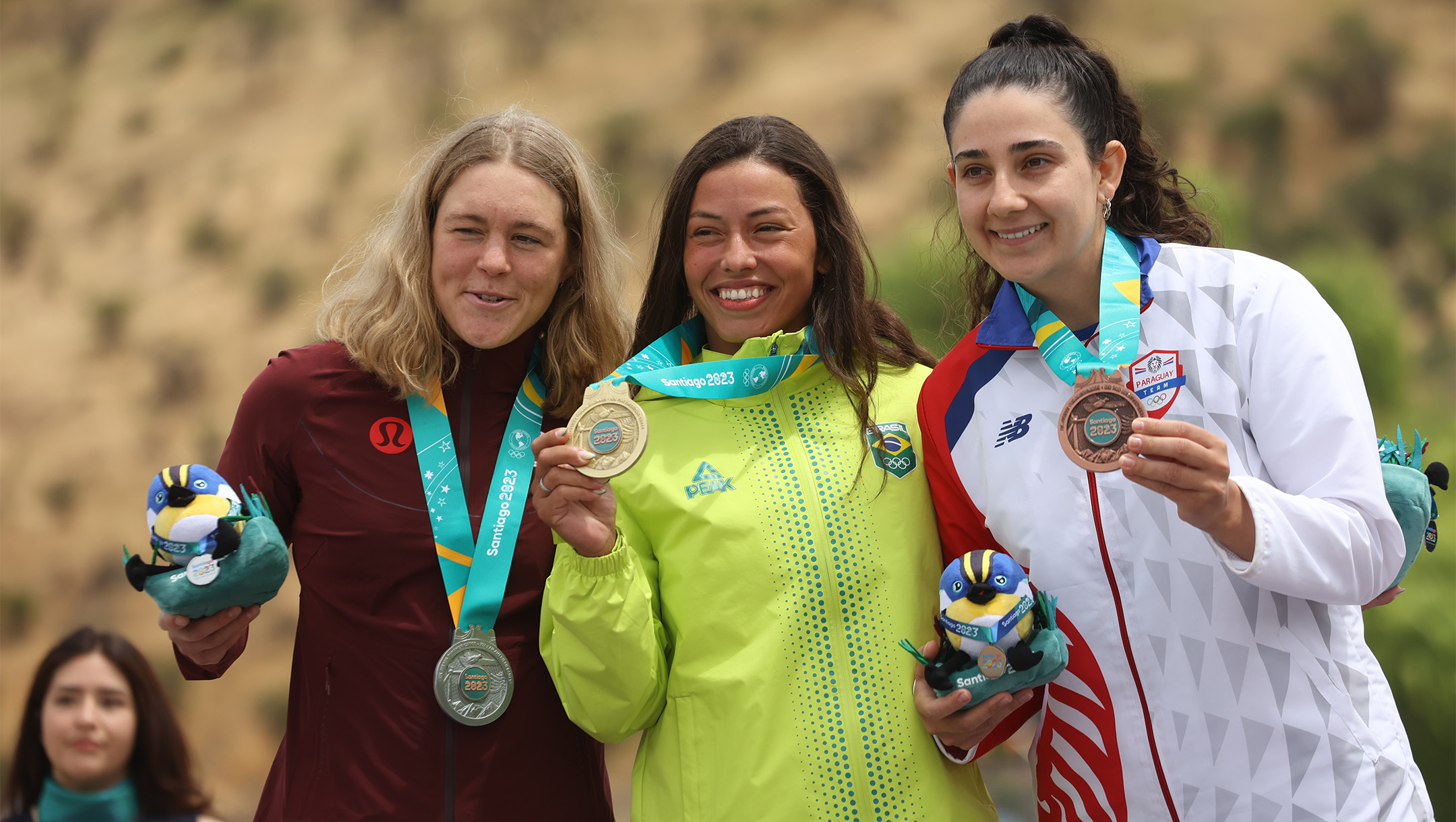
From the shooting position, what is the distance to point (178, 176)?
15531mm

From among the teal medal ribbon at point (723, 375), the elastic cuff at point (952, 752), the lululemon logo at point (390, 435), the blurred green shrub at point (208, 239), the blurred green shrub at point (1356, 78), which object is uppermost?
the blurred green shrub at point (1356, 78)

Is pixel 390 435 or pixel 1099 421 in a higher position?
pixel 390 435

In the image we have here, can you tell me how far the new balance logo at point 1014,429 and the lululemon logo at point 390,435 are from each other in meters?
1.33

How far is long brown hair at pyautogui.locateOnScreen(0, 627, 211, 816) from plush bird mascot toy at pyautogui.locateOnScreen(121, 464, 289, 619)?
5.12 feet

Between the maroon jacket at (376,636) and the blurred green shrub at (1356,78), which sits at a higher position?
the blurred green shrub at (1356,78)

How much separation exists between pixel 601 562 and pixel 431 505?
57 cm

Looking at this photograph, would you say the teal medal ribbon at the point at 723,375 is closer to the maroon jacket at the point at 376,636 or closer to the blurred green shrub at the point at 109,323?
the maroon jacket at the point at 376,636

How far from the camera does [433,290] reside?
2717 millimetres

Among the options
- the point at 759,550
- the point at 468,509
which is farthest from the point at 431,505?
the point at 759,550

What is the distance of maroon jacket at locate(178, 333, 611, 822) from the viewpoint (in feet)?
7.98

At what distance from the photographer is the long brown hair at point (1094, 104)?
220 cm

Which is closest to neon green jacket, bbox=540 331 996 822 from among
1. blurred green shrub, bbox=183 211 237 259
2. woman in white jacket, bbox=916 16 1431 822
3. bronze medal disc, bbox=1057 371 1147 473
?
woman in white jacket, bbox=916 16 1431 822

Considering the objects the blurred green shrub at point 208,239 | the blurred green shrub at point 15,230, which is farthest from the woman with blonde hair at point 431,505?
the blurred green shrub at point 15,230

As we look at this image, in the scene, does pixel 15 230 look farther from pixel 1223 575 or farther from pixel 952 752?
pixel 1223 575
